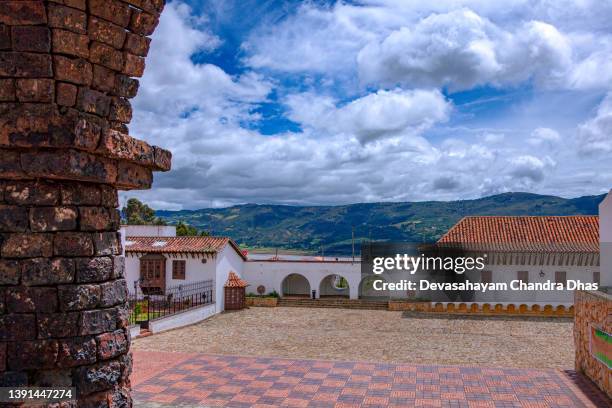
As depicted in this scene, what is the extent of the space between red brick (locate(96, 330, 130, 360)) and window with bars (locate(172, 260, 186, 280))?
23450 mm

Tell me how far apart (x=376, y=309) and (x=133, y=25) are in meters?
→ 25.5

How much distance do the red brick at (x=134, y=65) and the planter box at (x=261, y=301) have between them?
2509cm

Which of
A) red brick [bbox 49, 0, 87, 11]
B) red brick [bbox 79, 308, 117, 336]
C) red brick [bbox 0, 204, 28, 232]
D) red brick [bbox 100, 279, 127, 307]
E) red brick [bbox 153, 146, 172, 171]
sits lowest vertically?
red brick [bbox 79, 308, 117, 336]

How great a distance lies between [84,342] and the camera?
425 cm

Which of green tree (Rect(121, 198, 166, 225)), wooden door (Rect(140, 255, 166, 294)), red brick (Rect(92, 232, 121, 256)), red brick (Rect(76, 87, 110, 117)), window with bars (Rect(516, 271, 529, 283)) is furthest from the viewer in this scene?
green tree (Rect(121, 198, 166, 225))

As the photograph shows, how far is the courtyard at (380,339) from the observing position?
652 inches

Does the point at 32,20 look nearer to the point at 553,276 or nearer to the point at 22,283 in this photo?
the point at 22,283

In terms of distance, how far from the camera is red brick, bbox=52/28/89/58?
4.07 meters

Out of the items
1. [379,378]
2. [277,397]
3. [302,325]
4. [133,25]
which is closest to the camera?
[133,25]

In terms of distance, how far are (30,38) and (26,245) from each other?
154 cm

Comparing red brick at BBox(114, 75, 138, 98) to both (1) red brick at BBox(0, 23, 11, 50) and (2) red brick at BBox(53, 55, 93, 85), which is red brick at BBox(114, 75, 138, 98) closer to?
(2) red brick at BBox(53, 55, 93, 85)

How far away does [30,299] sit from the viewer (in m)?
4.04

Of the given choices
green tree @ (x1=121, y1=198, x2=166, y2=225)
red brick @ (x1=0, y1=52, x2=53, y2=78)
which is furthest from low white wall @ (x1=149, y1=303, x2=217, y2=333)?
green tree @ (x1=121, y1=198, x2=166, y2=225)

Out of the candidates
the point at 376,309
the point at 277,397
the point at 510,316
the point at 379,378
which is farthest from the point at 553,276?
the point at 277,397
